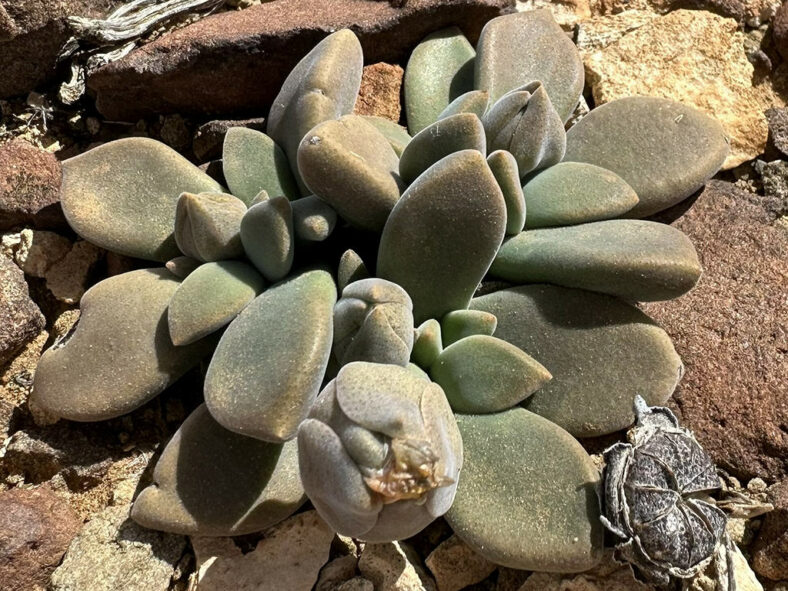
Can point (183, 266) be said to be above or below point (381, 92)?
below

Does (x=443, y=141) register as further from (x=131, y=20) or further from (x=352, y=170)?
(x=131, y=20)

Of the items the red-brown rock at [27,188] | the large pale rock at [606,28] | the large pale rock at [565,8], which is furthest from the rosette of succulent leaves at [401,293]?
the large pale rock at [565,8]

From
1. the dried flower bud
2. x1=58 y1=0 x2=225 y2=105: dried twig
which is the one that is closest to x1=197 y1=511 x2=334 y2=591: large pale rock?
the dried flower bud

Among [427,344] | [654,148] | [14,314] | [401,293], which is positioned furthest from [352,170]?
[14,314]

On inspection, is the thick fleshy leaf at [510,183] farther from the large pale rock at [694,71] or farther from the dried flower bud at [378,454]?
the large pale rock at [694,71]

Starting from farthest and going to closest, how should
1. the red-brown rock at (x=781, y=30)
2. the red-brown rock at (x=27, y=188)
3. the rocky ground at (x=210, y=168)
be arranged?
1. the red-brown rock at (x=781, y=30)
2. the red-brown rock at (x=27, y=188)
3. the rocky ground at (x=210, y=168)

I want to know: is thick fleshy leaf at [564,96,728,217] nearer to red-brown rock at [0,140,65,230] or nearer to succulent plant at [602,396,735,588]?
succulent plant at [602,396,735,588]
